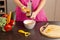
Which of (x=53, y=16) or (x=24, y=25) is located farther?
(x=53, y=16)

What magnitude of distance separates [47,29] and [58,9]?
130 centimetres

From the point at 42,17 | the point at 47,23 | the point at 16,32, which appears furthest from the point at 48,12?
the point at 16,32

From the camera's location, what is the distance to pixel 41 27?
4.71 ft

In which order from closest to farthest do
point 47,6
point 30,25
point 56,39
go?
point 56,39, point 30,25, point 47,6

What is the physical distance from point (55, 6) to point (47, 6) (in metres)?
0.13

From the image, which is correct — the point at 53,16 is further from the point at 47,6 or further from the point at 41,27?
the point at 41,27

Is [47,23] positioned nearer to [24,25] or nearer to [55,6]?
[24,25]

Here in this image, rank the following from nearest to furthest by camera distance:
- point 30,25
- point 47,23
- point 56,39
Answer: point 56,39 < point 30,25 < point 47,23

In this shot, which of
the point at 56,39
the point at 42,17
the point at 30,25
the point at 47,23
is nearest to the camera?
the point at 56,39

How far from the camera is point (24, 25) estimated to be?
144cm

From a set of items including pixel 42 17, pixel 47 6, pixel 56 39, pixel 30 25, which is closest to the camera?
pixel 56 39

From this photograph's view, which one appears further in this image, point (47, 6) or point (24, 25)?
point (47, 6)

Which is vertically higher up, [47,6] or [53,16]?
[47,6]

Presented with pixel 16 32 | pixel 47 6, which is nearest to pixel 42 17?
pixel 16 32
